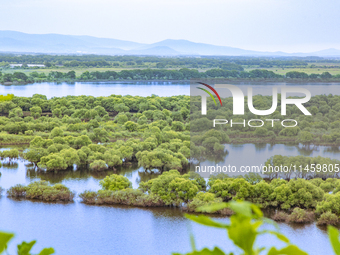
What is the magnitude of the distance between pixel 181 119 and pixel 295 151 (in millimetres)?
9814

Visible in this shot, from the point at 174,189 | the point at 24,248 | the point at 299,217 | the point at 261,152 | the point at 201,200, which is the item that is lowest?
the point at 299,217

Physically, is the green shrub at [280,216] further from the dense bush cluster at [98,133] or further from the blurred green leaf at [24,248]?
the blurred green leaf at [24,248]

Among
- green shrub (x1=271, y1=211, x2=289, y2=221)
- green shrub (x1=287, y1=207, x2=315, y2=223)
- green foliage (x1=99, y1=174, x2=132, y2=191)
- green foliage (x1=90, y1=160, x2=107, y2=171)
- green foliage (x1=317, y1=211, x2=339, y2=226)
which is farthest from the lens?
green foliage (x1=90, y1=160, x2=107, y2=171)

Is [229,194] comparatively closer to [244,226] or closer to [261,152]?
[261,152]

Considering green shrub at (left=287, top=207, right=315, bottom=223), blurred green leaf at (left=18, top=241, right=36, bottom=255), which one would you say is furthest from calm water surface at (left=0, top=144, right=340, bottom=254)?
blurred green leaf at (left=18, top=241, right=36, bottom=255)

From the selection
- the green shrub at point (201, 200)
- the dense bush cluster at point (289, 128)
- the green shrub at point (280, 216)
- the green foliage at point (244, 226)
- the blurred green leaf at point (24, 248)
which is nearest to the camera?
the green foliage at point (244, 226)

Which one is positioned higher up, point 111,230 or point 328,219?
point 328,219

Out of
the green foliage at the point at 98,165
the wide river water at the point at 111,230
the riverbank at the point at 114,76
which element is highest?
the riverbank at the point at 114,76

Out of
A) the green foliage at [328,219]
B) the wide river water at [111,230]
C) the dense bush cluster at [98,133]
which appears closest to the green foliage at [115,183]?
the wide river water at [111,230]

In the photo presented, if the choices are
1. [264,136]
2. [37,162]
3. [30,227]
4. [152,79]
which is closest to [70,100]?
[37,162]

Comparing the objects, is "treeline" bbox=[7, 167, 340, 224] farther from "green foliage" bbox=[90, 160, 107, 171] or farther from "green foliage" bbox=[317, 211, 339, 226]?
"green foliage" bbox=[90, 160, 107, 171]

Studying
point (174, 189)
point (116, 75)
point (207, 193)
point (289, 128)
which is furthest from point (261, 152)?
point (116, 75)

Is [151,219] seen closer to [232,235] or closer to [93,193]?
[93,193]

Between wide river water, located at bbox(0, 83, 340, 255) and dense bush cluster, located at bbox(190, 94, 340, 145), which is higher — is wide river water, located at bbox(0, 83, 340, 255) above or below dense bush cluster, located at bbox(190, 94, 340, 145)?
below
